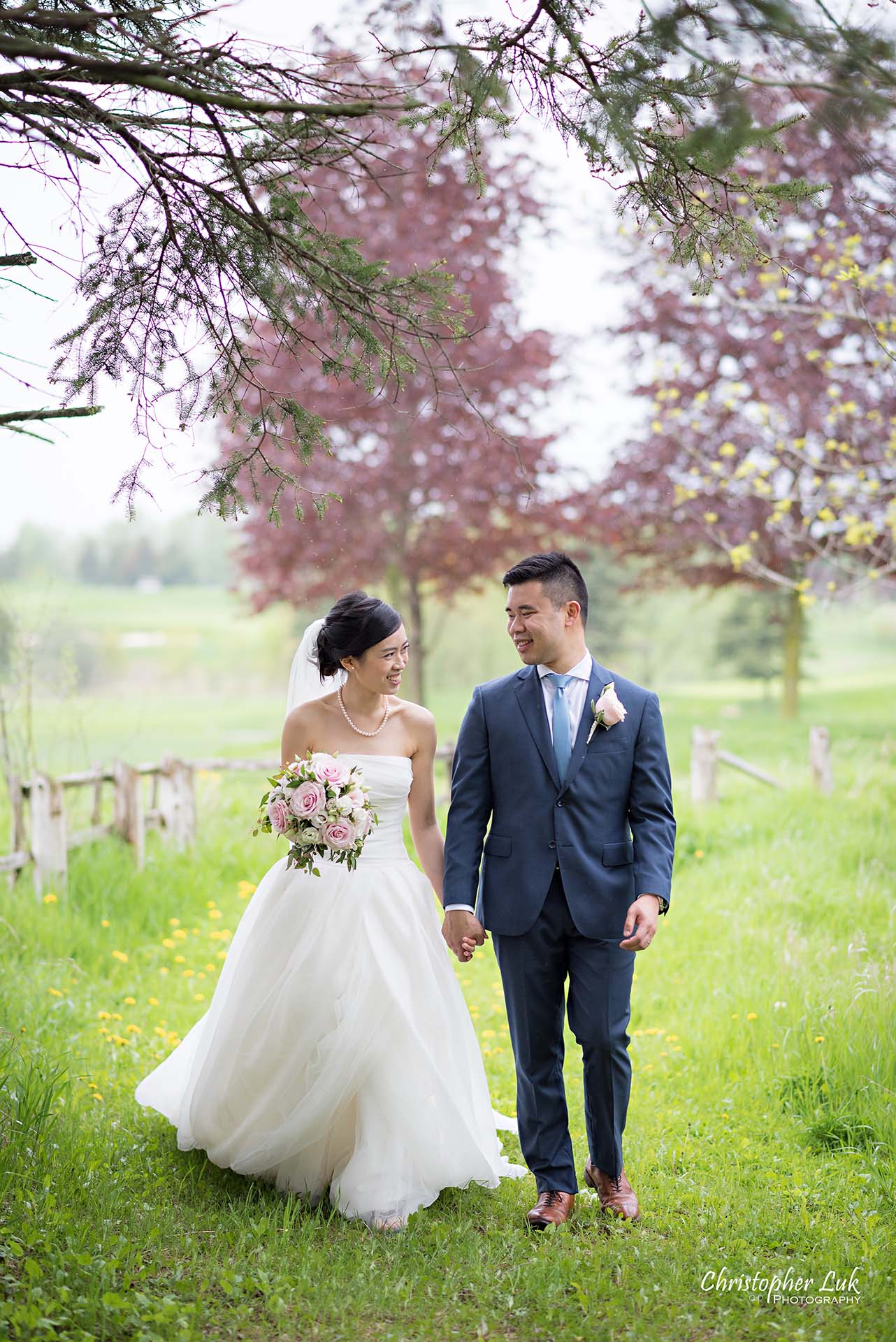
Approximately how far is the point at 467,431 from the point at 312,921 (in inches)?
353

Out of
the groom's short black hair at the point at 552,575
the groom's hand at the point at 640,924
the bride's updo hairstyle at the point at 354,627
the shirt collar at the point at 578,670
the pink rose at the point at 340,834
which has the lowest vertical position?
the groom's hand at the point at 640,924

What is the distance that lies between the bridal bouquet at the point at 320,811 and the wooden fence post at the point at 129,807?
4575 millimetres

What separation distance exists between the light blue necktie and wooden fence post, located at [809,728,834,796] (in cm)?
706

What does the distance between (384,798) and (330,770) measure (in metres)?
0.39

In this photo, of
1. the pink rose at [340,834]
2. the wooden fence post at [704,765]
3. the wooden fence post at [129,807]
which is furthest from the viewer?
the wooden fence post at [704,765]

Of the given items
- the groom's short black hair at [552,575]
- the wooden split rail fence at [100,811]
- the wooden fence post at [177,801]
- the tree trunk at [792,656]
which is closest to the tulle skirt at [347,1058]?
the groom's short black hair at [552,575]

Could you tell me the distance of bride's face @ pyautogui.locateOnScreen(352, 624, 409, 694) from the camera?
13.8 ft

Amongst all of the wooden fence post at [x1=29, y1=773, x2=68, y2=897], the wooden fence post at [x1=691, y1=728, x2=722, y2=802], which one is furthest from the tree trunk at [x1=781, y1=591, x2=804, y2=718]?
the wooden fence post at [x1=29, y1=773, x2=68, y2=897]

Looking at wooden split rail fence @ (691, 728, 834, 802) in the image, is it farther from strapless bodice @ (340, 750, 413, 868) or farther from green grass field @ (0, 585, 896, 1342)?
strapless bodice @ (340, 750, 413, 868)

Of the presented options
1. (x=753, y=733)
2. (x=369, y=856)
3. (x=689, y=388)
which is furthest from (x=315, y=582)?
(x=369, y=856)

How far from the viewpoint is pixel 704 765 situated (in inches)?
424

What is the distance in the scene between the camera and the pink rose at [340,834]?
12.8 ft

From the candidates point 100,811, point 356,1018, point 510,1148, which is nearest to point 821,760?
point 100,811

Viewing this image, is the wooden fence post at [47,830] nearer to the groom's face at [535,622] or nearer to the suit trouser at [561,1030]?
the suit trouser at [561,1030]
